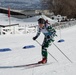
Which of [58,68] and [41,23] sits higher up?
[41,23]

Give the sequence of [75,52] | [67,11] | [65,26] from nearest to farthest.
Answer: [75,52], [65,26], [67,11]

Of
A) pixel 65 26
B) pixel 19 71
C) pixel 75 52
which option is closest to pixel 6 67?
pixel 19 71

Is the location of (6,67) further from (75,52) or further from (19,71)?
(75,52)

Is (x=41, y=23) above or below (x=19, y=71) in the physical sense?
above

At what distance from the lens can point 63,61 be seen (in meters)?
9.98

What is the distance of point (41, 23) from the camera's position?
8875mm

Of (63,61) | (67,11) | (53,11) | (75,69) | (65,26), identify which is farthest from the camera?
(53,11)

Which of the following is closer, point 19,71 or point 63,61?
point 19,71

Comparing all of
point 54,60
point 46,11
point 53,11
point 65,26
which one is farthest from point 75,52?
point 46,11

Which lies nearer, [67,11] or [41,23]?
[41,23]

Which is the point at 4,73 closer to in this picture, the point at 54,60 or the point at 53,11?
the point at 54,60

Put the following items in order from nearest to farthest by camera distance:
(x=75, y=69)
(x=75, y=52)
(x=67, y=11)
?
(x=75, y=69)
(x=75, y=52)
(x=67, y=11)

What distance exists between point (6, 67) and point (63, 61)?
203 centimetres

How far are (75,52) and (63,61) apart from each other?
233 centimetres
